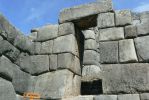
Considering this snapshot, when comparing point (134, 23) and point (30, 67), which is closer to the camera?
point (134, 23)

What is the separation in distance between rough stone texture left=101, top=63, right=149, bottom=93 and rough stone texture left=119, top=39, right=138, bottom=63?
4.4 inches

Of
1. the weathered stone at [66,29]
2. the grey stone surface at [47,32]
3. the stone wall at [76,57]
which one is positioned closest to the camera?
the stone wall at [76,57]

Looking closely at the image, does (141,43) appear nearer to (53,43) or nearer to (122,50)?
(122,50)

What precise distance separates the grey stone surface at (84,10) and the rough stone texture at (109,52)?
0.79 meters

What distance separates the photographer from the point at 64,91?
586 centimetres

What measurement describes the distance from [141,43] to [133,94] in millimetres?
980

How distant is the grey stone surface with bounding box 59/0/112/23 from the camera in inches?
247

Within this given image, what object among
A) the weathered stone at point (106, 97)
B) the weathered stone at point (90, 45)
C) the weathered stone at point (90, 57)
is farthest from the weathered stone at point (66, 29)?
the weathered stone at point (90, 45)

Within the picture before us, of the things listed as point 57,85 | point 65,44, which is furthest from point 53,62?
point 57,85

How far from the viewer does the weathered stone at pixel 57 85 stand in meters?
5.91

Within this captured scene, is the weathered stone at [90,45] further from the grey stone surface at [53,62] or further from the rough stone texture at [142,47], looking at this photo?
the rough stone texture at [142,47]

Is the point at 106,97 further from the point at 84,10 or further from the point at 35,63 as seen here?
the point at 84,10

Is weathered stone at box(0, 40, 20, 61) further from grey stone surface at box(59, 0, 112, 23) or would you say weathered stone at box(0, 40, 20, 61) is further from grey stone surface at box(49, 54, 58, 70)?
grey stone surface at box(59, 0, 112, 23)

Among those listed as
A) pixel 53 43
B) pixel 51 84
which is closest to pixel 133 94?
pixel 51 84
